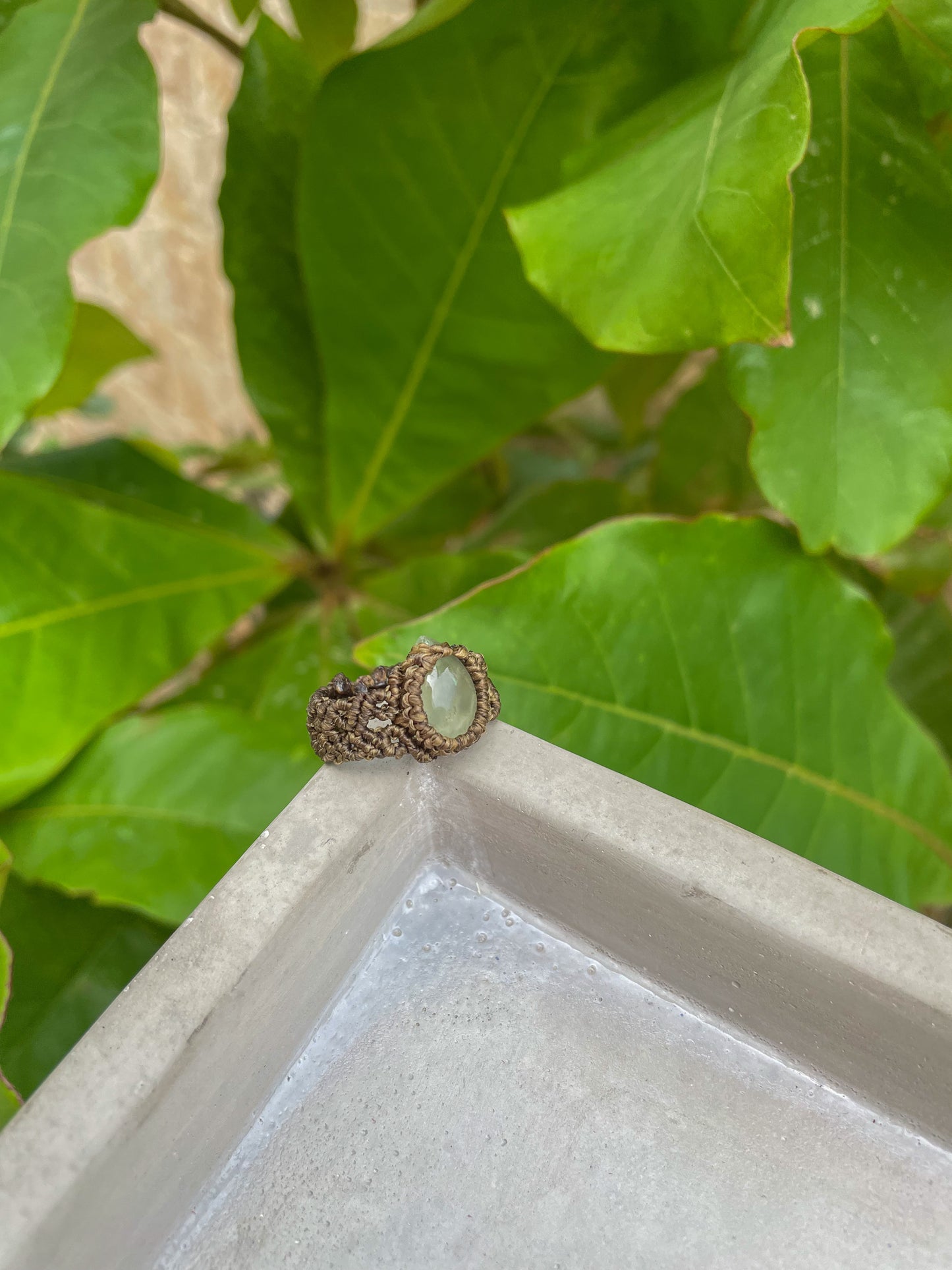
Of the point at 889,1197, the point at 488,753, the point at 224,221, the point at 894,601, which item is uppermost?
the point at 224,221

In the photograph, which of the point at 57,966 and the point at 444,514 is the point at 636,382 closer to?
the point at 444,514

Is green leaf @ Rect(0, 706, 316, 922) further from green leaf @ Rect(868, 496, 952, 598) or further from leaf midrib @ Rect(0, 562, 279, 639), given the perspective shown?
green leaf @ Rect(868, 496, 952, 598)

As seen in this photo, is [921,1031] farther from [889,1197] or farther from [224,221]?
[224,221]

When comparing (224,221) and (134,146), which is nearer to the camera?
(134,146)

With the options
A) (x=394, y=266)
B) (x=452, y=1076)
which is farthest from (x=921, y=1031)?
(x=394, y=266)

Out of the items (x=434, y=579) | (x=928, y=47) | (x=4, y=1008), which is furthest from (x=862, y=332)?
(x=4, y=1008)
